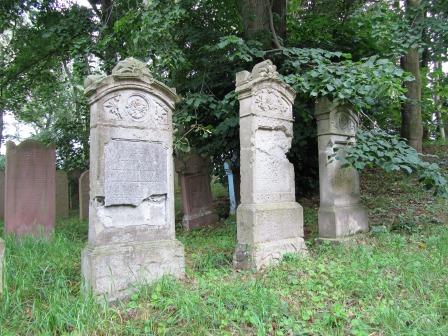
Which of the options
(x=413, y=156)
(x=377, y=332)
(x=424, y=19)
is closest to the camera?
(x=377, y=332)

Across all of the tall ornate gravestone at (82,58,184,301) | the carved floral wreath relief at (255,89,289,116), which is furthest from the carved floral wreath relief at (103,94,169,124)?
the carved floral wreath relief at (255,89,289,116)

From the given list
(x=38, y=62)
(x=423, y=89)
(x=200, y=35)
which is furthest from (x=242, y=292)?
(x=423, y=89)

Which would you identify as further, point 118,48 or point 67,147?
point 67,147

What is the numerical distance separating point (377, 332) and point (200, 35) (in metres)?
6.31

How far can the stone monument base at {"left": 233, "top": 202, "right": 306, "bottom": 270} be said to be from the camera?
4488 millimetres

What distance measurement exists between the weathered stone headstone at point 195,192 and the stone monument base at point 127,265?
3.60 m

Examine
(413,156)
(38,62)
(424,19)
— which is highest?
(38,62)

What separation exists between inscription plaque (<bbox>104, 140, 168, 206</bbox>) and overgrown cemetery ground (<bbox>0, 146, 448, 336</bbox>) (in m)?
0.93

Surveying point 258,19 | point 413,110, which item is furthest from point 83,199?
point 413,110

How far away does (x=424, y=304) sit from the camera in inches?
122

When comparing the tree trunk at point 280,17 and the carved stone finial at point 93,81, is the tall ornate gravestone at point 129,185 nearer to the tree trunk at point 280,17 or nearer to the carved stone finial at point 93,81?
the carved stone finial at point 93,81

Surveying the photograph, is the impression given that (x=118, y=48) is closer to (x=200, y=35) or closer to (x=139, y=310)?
(x=200, y=35)

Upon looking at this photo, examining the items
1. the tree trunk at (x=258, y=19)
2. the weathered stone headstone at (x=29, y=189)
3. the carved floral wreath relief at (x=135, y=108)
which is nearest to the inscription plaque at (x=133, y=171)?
the carved floral wreath relief at (x=135, y=108)

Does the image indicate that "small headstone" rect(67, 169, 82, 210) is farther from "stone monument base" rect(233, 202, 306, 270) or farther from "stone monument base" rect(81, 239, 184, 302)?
"stone monument base" rect(81, 239, 184, 302)
